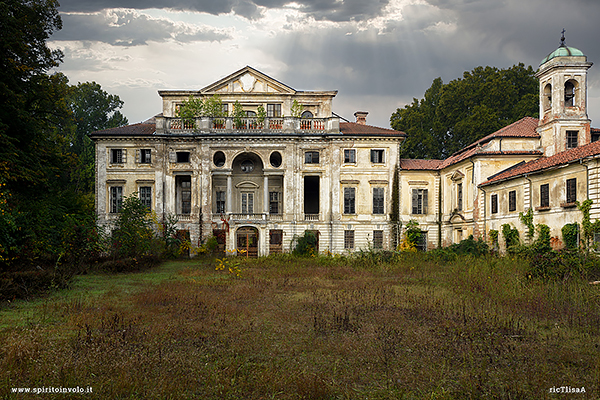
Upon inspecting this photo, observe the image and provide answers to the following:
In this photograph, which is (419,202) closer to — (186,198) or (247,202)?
(247,202)

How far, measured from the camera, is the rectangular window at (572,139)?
25.8 metres

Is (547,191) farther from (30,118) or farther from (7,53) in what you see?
(7,53)

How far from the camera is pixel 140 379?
640 cm

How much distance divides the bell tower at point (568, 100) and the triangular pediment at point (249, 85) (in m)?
20.0

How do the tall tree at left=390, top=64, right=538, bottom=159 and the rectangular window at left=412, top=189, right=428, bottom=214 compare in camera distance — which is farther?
the tall tree at left=390, top=64, right=538, bottom=159

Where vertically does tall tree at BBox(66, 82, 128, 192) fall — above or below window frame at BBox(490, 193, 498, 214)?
above

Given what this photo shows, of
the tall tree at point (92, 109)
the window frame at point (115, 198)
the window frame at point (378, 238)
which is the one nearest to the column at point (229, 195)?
the window frame at point (115, 198)

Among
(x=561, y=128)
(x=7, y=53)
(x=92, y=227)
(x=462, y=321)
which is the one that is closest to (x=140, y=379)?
(x=462, y=321)

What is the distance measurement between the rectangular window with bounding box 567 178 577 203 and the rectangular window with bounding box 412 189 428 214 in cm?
1411

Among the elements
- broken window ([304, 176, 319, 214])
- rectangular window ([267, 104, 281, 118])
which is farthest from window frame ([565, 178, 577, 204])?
rectangular window ([267, 104, 281, 118])

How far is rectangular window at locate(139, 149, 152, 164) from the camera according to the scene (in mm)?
32969

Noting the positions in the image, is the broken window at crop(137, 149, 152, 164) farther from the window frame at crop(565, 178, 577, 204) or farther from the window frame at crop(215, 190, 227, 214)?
the window frame at crop(565, 178, 577, 204)

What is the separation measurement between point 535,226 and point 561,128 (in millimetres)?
8069

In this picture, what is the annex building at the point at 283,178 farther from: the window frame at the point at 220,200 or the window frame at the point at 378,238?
the window frame at the point at 220,200
